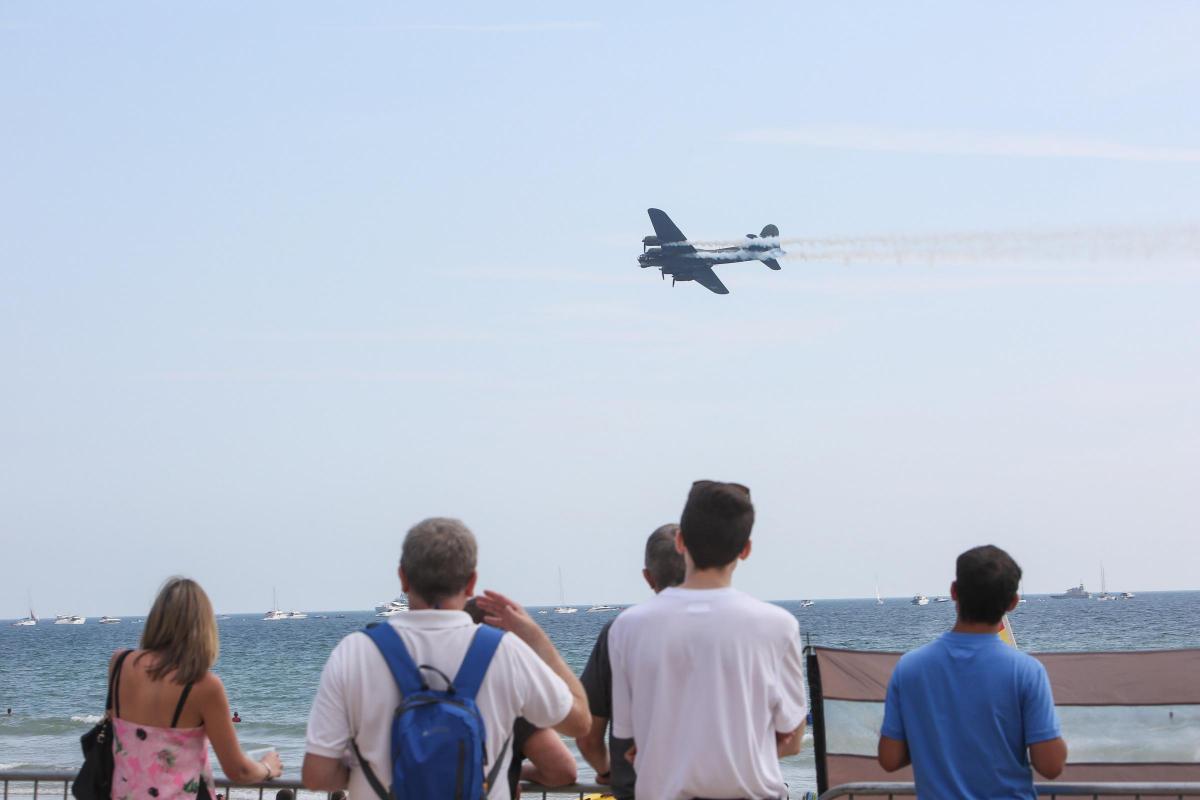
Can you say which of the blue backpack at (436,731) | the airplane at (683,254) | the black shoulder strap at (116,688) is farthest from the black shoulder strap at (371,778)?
the airplane at (683,254)

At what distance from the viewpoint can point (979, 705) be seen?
174 inches

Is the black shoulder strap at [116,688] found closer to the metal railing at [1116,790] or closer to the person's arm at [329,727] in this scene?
the person's arm at [329,727]

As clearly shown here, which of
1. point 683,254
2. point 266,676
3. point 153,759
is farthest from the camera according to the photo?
point 266,676

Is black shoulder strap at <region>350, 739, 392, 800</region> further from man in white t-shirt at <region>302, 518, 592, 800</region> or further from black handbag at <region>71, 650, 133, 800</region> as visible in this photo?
black handbag at <region>71, 650, 133, 800</region>

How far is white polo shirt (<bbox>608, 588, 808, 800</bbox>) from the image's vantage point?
13.3 ft

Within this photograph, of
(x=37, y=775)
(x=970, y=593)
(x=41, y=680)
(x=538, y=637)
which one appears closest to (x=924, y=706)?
(x=970, y=593)

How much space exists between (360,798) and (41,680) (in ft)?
222

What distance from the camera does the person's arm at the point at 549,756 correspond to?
402 cm

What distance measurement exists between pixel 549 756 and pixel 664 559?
2.73ft

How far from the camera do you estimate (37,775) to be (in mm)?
6488

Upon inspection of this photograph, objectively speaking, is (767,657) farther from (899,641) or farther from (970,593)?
(899,641)

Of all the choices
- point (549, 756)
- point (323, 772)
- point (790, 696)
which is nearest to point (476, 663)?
point (549, 756)

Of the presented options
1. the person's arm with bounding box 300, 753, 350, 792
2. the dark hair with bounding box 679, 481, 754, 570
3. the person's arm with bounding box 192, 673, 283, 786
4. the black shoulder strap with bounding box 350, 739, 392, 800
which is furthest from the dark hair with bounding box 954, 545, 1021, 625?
the person's arm with bounding box 192, 673, 283, 786

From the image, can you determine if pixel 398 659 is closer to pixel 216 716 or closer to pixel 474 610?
pixel 474 610
